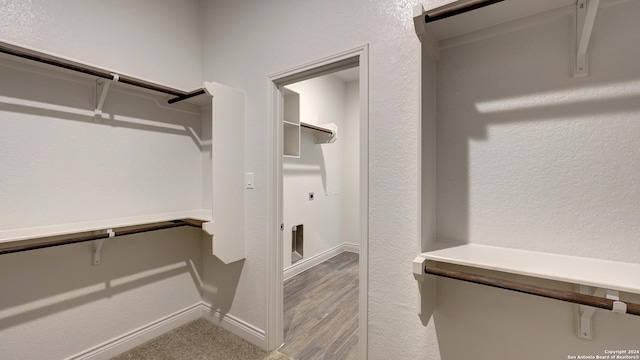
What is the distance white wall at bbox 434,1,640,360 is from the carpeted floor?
1.35 m

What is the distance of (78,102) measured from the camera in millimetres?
1657

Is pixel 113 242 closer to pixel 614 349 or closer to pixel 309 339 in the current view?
pixel 309 339

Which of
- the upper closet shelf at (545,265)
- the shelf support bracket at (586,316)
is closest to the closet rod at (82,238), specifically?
the upper closet shelf at (545,265)

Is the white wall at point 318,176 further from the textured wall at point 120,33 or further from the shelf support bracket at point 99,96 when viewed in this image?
the shelf support bracket at point 99,96

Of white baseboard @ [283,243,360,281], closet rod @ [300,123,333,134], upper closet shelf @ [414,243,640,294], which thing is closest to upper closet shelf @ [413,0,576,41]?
upper closet shelf @ [414,243,640,294]

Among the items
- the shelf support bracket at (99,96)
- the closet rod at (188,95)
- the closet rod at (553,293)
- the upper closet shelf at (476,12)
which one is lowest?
the closet rod at (553,293)

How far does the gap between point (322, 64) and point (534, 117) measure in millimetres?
1117

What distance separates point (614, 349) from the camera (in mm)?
928

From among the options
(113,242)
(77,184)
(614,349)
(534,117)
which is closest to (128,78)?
(77,184)

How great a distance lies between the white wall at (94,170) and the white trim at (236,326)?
201 mm

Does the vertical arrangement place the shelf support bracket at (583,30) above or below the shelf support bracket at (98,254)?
above

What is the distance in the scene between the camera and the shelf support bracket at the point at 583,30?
86cm

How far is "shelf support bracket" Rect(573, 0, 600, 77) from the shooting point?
0.86 meters

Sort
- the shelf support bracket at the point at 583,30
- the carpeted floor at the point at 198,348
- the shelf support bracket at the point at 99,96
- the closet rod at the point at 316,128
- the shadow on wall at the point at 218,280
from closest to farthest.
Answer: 1. the shelf support bracket at the point at 583,30
2. the shelf support bracket at the point at 99,96
3. the carpeted floor at the point at 198,348
4. the shadow on wall at the point at 218,280
5. the closet rod at the point at 316,128
